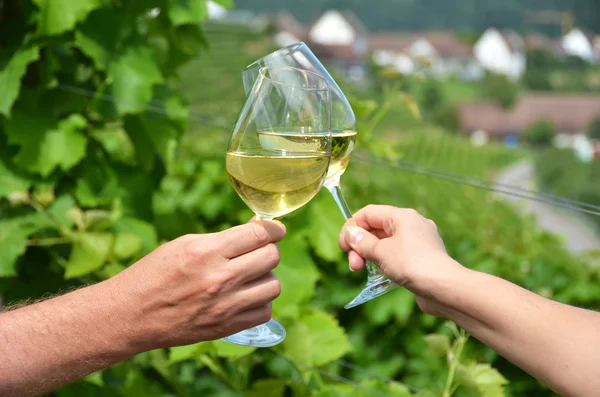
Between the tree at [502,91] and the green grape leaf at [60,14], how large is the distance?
69936mm

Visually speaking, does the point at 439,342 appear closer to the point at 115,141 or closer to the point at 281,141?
the point at 281,141

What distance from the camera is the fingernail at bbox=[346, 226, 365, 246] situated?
1.24 m

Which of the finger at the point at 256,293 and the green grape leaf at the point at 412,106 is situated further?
the green grape leaf at the point at 412,106

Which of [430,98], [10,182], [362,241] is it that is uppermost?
[362,241]

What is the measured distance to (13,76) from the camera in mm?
2020

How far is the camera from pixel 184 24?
2.34 metres

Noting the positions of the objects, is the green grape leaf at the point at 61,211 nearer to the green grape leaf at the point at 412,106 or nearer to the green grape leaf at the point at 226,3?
the green grape leaf at the point at 226,3

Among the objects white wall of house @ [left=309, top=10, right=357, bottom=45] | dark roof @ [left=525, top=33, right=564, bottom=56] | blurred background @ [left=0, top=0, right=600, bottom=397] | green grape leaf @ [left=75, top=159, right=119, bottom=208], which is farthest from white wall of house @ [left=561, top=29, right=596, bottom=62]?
green grape leaf @ [left=75, top=159, right=119, bottom=208]

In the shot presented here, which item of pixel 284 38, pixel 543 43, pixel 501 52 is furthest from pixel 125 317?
pixel 543 43

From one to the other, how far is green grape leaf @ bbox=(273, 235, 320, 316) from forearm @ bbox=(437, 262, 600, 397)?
0.91m

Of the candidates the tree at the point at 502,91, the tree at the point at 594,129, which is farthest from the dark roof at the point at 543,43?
the tree at the point at 594,129

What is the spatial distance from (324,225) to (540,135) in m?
65.0

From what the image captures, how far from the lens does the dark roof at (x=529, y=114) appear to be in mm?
64625

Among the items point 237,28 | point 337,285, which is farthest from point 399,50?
point 337,285
